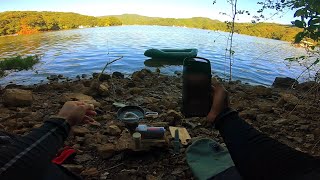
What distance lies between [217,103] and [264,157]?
0.58 m

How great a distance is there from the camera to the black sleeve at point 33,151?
1.46 meters

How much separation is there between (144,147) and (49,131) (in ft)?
6.60

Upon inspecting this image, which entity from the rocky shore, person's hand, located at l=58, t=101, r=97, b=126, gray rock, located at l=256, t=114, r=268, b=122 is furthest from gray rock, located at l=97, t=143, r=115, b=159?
gray rock, located at l=256, t=114, r=268, b=122

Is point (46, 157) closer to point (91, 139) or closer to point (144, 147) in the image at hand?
point (144, 147)

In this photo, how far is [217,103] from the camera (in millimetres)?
2143

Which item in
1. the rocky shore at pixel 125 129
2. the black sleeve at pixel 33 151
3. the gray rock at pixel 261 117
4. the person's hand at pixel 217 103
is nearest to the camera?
the black sleeve at pixel 33 151

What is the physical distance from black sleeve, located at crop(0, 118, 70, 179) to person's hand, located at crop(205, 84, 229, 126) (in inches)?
41.1

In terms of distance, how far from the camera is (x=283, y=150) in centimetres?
170

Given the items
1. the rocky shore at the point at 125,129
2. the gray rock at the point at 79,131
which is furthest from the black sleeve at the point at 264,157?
the gray rock at the point at 79,131

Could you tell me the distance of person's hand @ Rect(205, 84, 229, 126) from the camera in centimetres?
209

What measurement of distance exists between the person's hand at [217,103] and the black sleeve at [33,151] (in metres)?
1.04

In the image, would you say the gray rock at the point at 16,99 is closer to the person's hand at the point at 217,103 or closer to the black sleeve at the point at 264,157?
the person's hand at the point at 217,103

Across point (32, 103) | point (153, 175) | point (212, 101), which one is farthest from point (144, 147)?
point (32, 103)

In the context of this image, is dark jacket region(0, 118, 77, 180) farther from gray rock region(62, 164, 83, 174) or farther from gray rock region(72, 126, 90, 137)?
gray rock region(72, 126, 90, 137)
